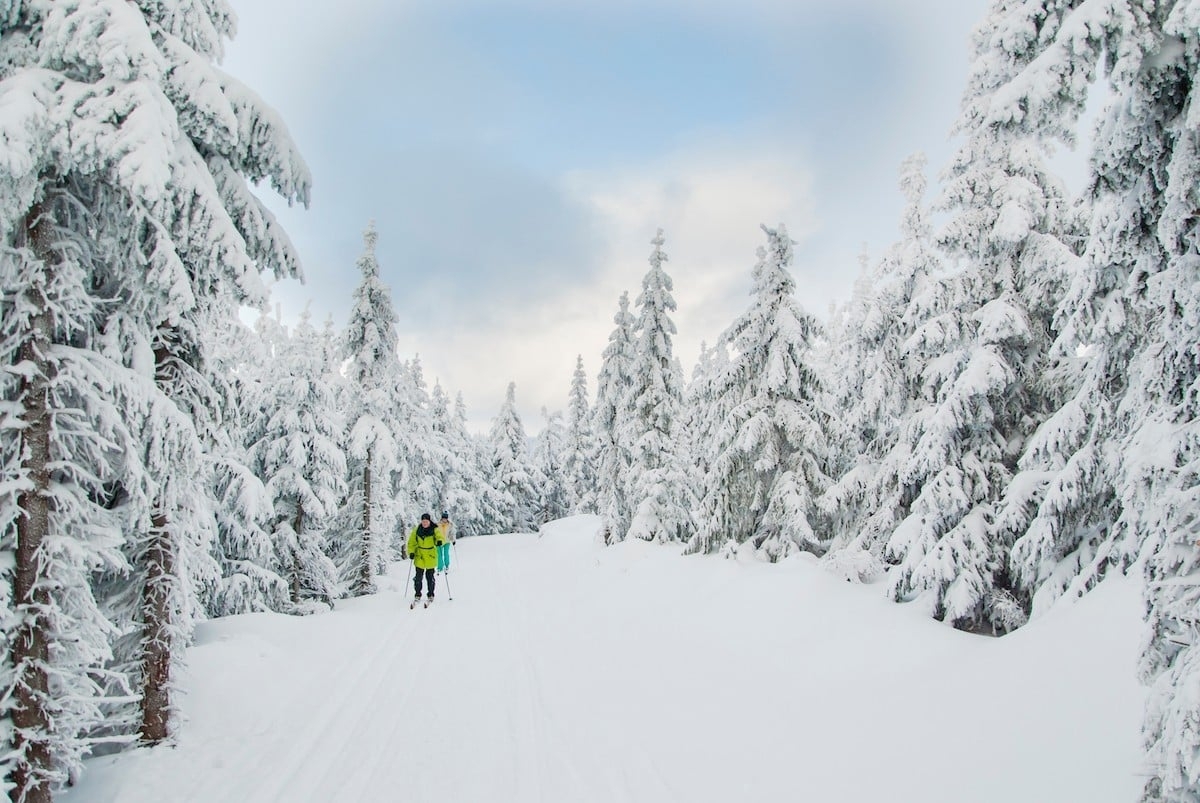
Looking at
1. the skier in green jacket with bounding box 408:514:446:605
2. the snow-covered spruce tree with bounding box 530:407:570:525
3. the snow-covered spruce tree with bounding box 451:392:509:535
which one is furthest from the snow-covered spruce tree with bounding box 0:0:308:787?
the snow-covered spruce tree with bounding box 530:407:570:525

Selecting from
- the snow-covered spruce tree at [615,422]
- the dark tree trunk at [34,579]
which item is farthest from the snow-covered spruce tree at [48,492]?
the snow-covered spruce tree at [615,422]

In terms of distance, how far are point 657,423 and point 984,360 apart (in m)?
16.2

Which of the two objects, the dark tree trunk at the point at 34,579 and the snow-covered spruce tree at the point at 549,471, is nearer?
the dark tree trunk at the point at 34,579

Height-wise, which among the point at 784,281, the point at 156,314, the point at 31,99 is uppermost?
the point at 784,281

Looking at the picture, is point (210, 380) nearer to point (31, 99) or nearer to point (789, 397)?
point (31, 99)

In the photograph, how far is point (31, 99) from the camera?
467 centimetres

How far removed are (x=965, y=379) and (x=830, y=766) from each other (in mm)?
6477

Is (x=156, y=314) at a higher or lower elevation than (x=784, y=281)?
lower

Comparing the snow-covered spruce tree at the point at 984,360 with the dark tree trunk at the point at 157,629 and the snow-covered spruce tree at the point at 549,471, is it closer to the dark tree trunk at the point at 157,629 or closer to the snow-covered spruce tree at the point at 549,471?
the dark tree trunk at the point at 157,629

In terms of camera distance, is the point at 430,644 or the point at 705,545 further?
the point at 705,545

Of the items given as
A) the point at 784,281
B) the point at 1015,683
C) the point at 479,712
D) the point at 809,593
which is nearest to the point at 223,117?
the point at 479,712

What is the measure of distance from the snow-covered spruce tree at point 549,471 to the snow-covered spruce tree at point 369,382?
Answer: 39335 mm

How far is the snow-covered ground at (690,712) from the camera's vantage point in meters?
5.23

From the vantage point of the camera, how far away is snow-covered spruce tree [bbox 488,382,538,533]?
58375 mm
